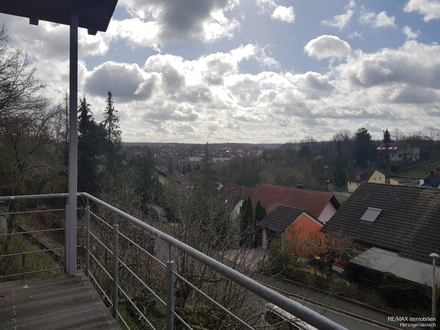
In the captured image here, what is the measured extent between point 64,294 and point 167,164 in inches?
1405

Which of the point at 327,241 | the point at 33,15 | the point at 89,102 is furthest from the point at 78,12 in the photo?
the point at 89,102

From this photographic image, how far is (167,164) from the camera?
1495 inches

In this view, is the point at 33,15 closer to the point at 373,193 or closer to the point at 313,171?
the point at 373,193

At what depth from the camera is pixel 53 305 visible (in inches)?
95.8

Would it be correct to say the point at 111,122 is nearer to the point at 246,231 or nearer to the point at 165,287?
the point at 246,231

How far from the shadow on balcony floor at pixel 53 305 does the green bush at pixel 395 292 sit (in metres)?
16.1

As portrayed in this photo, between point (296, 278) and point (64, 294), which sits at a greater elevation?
point (64, 294)

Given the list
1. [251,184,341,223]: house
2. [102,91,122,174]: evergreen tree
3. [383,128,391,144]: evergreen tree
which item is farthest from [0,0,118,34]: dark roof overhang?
[383,128,391,144]: evergreen tree

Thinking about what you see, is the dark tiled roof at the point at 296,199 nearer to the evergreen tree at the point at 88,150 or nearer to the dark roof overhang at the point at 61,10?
the evergreen tree at the point at 88,150

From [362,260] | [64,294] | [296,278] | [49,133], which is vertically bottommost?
[296,278]

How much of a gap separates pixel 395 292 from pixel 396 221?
5.59 m

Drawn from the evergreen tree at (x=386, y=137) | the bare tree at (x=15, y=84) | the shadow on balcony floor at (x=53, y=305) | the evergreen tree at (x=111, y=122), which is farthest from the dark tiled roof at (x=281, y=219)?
the evergreen tree at (x=386, y=137)

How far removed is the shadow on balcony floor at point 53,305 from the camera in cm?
218

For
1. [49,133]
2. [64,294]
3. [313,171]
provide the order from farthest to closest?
[313,171] < [49,133] < [64,294]
